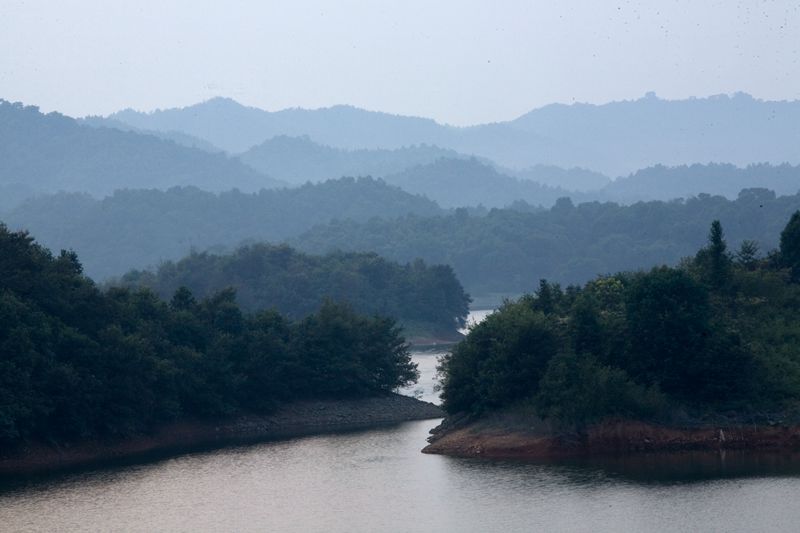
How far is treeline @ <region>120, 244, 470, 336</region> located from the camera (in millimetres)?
140500

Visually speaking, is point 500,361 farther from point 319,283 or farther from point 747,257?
point 319,283

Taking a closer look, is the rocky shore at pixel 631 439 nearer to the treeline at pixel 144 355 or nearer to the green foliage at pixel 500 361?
the green foliage at pixel 500 361

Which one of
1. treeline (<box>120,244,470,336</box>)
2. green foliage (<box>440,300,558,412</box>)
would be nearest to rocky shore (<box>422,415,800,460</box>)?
green foliage (<box>440,300,558,412</box>)

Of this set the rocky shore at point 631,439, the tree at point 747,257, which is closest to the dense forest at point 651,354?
the rocky shore at point 631,439

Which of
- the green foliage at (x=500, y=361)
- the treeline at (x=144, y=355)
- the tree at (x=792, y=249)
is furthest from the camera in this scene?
the tree at (x=792, y=249)

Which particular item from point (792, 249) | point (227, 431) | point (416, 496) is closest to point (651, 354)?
point (416, 496)

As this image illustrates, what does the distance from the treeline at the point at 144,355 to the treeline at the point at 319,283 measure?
192ft

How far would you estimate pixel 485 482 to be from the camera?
49.8m

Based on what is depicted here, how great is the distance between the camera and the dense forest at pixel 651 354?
2165 inches

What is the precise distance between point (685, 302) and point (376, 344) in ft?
88.1

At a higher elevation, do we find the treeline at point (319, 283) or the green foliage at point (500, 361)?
the treeline at point (319, 283)

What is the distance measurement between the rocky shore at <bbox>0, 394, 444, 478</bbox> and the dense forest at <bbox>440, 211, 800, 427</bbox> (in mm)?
12663

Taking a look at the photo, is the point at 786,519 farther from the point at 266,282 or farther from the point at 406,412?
the point at 266,282

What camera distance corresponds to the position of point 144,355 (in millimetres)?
64688
